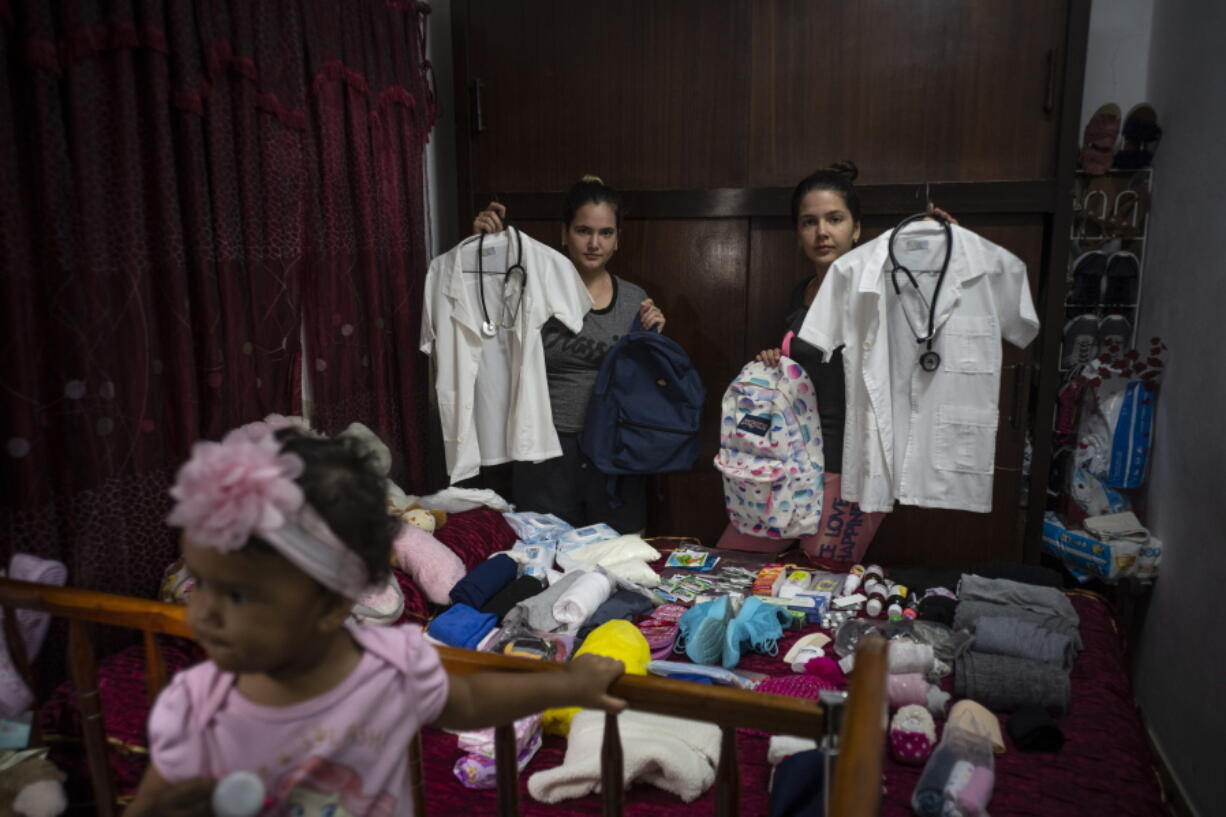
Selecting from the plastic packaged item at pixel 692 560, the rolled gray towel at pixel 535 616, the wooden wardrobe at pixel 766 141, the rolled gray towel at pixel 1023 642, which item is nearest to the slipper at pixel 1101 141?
the wooden wardrobe at pixel 766 141

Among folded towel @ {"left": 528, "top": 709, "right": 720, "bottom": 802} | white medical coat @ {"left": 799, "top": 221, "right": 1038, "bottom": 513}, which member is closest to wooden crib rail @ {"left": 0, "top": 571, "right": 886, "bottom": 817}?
folded towel @ {"left": 528, "top": 709, "right": 720, "bottom": 802}

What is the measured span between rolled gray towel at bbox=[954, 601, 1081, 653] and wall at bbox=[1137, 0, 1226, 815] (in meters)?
0.58

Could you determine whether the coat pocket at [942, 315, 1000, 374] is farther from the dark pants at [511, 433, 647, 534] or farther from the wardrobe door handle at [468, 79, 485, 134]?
the wardrobe door handle at [468, 79, 485, 134]

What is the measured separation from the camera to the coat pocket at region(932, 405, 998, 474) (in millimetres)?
2344

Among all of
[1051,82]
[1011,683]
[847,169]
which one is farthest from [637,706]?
[1051,82]

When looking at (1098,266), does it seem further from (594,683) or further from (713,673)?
(594,683)

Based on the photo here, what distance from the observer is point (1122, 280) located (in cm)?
298

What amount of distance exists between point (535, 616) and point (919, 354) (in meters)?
1.33

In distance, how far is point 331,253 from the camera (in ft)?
7.87

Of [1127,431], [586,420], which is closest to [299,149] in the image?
[586,420]

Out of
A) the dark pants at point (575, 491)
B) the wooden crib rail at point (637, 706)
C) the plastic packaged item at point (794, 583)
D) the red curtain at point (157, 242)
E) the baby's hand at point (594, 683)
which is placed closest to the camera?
the wooden crib rail at point (637, 706)

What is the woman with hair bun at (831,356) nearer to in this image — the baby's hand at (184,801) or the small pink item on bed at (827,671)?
the small pink item on bed at (827,671)

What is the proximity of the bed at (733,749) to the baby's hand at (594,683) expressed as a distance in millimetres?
23

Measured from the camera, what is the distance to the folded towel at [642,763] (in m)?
1.48
